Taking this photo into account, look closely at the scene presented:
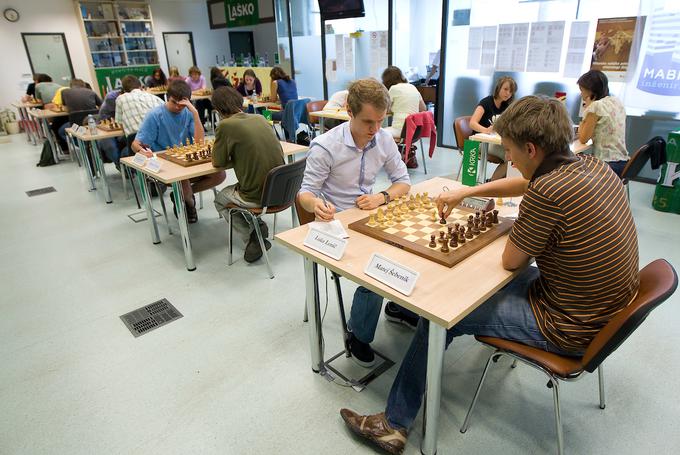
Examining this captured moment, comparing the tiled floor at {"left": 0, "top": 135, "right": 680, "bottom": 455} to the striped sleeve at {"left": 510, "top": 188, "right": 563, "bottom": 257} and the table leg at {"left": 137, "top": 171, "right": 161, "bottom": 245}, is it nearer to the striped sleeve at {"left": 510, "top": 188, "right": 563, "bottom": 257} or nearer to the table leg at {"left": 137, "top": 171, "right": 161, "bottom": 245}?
the table leg at {"left": 137, "top": 171, "right": 161, "bottom": 245}

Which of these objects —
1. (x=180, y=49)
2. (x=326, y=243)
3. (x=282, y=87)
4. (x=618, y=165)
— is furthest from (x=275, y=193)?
(x=180, y=49)

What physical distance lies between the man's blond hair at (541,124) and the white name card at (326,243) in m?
0.70

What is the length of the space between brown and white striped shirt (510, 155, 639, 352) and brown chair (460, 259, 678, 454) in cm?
5

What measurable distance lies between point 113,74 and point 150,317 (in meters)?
9.63

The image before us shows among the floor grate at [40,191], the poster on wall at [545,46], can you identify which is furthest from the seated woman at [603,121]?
the floor grate at [40,191]

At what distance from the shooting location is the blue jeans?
1487mm

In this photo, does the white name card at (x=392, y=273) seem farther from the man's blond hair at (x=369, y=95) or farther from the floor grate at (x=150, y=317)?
the floor grate at (x=150, y=317)

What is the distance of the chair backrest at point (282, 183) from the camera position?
2.69 metres

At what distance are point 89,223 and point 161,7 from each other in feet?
28.4

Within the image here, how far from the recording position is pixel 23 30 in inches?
354

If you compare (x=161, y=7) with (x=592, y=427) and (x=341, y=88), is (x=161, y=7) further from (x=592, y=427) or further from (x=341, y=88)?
(x=592, y=427)

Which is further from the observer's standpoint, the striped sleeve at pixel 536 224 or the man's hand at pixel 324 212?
the man's hand at pixel 324 212

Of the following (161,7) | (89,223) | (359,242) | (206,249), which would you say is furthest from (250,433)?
(161,7)

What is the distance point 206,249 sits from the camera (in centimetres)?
350
